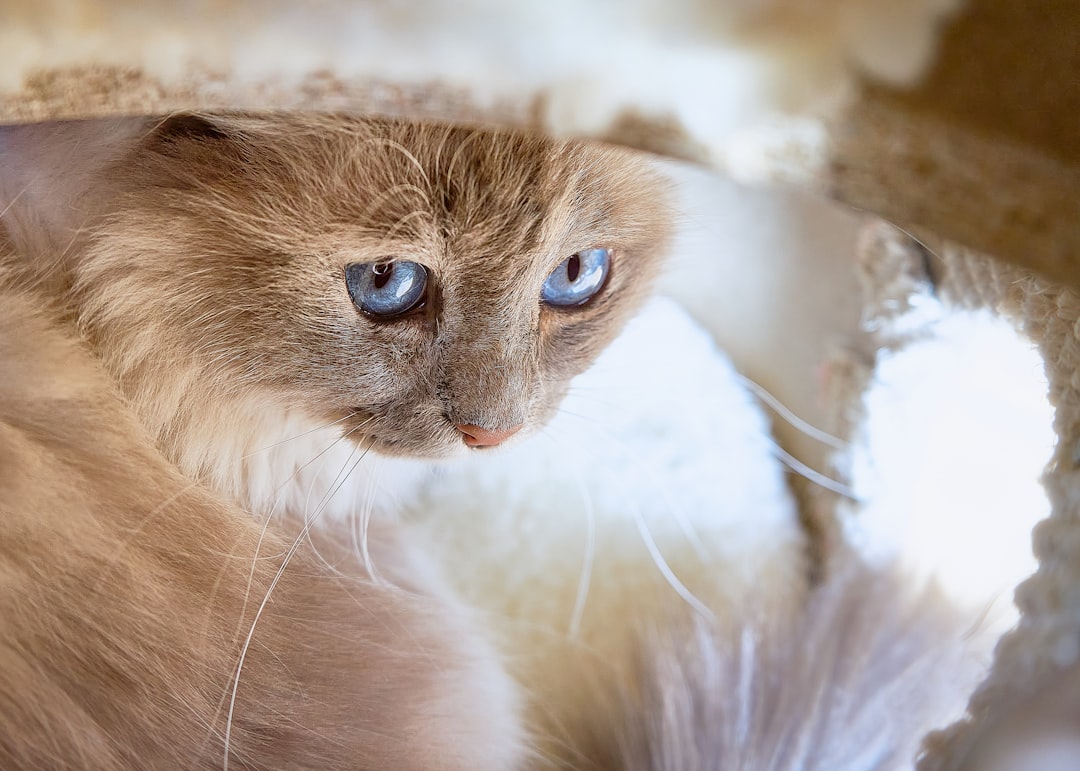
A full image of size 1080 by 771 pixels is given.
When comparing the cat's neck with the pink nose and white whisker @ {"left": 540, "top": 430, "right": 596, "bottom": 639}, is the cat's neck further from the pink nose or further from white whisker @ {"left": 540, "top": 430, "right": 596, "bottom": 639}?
white whisker @ {"left": 540, "top": 430, "right": 596, "bottom": 639}

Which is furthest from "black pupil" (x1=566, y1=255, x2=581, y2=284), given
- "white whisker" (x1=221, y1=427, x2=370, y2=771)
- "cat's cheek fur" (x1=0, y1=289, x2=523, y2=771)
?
"cat's cheek fur" (x1=0, y1=289, x2=523, y2=771)

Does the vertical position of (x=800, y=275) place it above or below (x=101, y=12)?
above

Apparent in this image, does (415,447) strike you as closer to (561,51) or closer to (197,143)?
(197,143)

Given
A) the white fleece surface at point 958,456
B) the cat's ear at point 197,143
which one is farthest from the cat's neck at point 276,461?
the white fleece surface at point 958,456

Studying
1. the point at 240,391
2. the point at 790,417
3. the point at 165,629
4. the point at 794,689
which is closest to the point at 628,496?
the point at 790,417

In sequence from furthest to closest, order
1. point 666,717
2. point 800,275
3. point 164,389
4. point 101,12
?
point 800,275, point 666,717, point 164,389, point 101,12

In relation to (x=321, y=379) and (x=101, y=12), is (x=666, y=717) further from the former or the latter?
(x=101, y=12)

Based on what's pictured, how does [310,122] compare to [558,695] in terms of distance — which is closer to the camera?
[310,122]

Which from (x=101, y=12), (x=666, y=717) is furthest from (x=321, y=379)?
(x=666, y=717)
